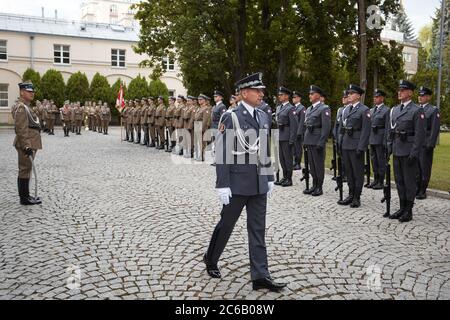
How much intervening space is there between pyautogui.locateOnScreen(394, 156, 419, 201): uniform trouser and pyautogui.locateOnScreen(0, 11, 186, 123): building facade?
115 feet

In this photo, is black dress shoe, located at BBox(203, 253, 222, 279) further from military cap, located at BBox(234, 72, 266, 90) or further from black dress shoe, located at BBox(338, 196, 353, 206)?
black dress shoe, located at BBox(338, 196, 353, 206)

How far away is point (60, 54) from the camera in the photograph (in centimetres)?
4534

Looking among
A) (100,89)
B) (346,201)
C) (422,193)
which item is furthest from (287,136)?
(100,89)

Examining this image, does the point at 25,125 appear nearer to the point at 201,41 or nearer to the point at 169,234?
the point at 169,234

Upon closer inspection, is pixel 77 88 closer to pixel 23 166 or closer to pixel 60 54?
Answer: pixel 60 54

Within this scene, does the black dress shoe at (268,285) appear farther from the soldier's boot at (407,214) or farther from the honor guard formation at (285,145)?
the soldier's boot at (407,214)

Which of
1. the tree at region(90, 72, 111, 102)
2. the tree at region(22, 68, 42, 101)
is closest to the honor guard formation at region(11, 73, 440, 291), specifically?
the tree at region(90, 72, 111, 102)

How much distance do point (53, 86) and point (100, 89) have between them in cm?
433

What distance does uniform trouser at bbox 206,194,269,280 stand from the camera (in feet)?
15.0

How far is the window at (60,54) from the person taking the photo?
45.2m

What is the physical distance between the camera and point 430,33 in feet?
255

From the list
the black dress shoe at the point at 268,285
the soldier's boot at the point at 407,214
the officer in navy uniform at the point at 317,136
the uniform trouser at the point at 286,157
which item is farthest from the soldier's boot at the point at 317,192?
the black dress shoe at the point at 268,285

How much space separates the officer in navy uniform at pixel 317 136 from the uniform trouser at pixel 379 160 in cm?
171
